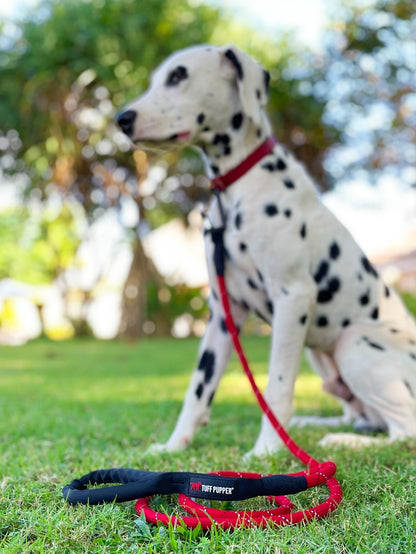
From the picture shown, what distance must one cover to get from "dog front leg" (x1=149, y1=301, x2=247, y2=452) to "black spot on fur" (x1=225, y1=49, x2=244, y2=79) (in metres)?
1.09

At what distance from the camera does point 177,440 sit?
272 cm

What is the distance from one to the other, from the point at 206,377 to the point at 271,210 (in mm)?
865

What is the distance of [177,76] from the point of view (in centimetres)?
273

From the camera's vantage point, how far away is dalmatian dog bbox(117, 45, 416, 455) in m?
2.64

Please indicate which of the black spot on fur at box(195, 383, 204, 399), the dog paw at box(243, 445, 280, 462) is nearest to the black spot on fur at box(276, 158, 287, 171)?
the black spot on fur at box(195, 383, 204, 399)

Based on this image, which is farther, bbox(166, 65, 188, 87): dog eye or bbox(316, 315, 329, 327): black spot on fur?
bbox(316, 315, 329, 327): black spot on fur

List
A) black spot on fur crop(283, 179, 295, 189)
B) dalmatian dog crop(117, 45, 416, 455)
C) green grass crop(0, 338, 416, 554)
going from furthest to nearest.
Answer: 1. black spot on fur crop(283, 179, 295, 189)
2. dalmatian dog crop(117, 45, 416, 455)
3. green grass crop(0, 338, 416, 554)

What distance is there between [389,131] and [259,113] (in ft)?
40.4

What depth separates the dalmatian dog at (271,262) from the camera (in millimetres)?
2637

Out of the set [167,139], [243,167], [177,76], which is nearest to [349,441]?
[243,167]

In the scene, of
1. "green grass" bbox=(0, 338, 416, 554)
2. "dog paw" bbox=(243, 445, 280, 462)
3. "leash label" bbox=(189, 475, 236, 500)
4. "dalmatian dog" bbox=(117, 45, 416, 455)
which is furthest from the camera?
"dalmatian dog" bbox=(117, 45, 416, 455)

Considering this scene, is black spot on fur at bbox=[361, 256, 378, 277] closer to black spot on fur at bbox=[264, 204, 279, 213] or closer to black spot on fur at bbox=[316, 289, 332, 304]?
black spot on fur at bbox=[316, 289, 332, 304]

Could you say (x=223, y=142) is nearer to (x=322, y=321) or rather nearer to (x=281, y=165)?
(x=281, y=165)

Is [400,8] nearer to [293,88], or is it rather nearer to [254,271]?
[293,88]
